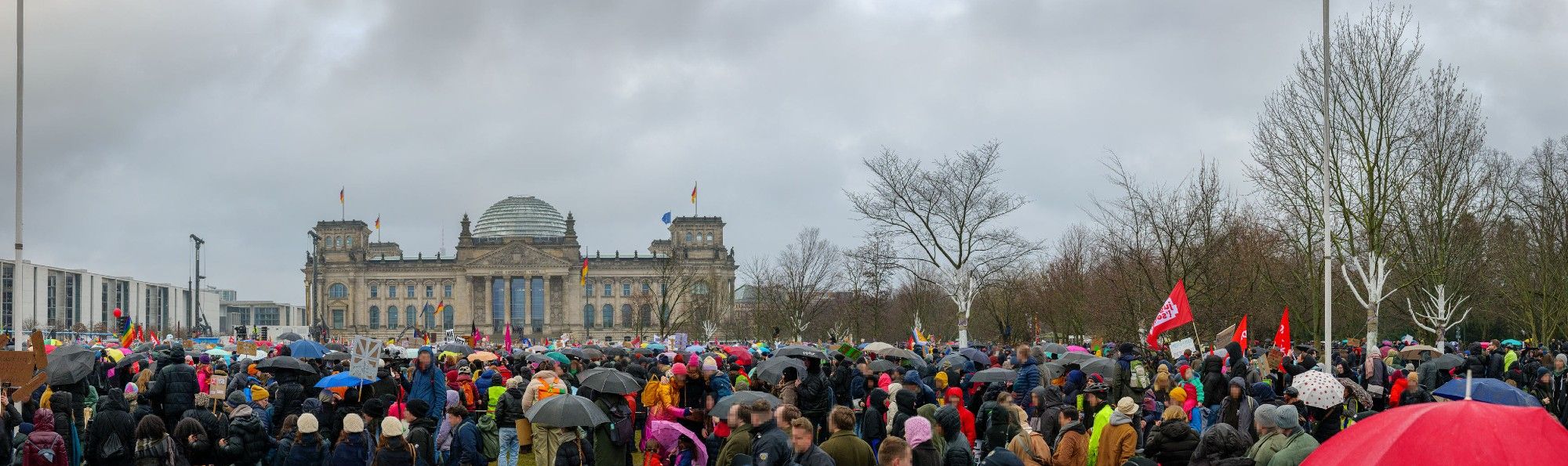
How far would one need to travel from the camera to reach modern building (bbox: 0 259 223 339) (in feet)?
442

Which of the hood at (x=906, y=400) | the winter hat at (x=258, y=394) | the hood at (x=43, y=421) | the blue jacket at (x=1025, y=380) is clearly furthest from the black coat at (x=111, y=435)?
the blue jacket at (x=1025, y=380)

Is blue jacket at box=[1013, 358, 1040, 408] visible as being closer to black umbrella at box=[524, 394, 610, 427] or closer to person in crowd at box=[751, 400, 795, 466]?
black umbrella at box=[524, 394, 610, 427]

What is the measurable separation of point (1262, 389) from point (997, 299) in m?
55.3

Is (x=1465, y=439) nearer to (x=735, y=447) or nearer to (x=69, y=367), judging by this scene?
(x=735, y=447)

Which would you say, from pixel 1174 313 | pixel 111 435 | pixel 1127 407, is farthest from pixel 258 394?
pixel 1174 313

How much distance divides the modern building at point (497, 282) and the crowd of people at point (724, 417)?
392 feet

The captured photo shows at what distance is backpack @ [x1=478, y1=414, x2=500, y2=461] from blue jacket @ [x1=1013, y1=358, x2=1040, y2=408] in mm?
6602

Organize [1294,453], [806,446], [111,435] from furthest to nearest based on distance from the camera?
[111,435], [1294,453], [806,446]

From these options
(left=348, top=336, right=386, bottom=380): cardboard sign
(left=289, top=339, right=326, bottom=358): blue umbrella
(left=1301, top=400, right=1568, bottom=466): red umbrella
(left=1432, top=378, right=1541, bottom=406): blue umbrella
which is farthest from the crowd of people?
(left=1301, top=400, right=1568, bottom=466): red umbrella

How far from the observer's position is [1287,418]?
980 cm

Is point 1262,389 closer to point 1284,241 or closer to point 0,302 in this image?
point 1284,241

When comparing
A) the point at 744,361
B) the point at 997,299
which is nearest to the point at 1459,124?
the point at 744,361

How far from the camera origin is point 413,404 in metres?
12.9

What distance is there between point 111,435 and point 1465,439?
37.8 feet
